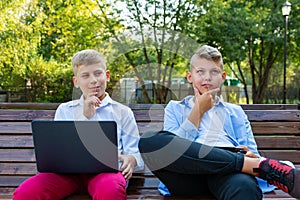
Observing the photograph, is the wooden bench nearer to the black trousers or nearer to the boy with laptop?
the boy with laptop

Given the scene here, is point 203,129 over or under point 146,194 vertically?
over

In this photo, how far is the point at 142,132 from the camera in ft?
8.53

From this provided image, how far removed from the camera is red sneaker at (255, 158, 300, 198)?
1737 mm

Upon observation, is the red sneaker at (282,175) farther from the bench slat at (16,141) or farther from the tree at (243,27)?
the tree at (243,27)

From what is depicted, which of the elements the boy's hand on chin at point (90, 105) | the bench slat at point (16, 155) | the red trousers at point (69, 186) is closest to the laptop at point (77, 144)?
the red trousers at point (69, 186)

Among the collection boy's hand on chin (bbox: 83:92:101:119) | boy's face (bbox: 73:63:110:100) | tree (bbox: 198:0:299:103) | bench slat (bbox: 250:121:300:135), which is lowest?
bench slat (bbox: 250:121:300:135)

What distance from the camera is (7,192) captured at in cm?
226

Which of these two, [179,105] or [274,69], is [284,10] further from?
[179,105]

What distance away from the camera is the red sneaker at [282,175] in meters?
1.74

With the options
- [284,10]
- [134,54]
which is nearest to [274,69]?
[284,10]

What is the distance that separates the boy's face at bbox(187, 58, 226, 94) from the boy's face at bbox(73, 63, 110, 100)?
21.5 inches

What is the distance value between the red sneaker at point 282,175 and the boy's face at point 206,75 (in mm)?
578

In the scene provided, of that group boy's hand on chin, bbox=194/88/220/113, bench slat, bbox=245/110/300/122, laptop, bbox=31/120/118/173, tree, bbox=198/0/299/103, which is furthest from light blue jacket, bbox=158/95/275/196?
tree, bbox=198/0/299/103

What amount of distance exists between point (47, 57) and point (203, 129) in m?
15.1
